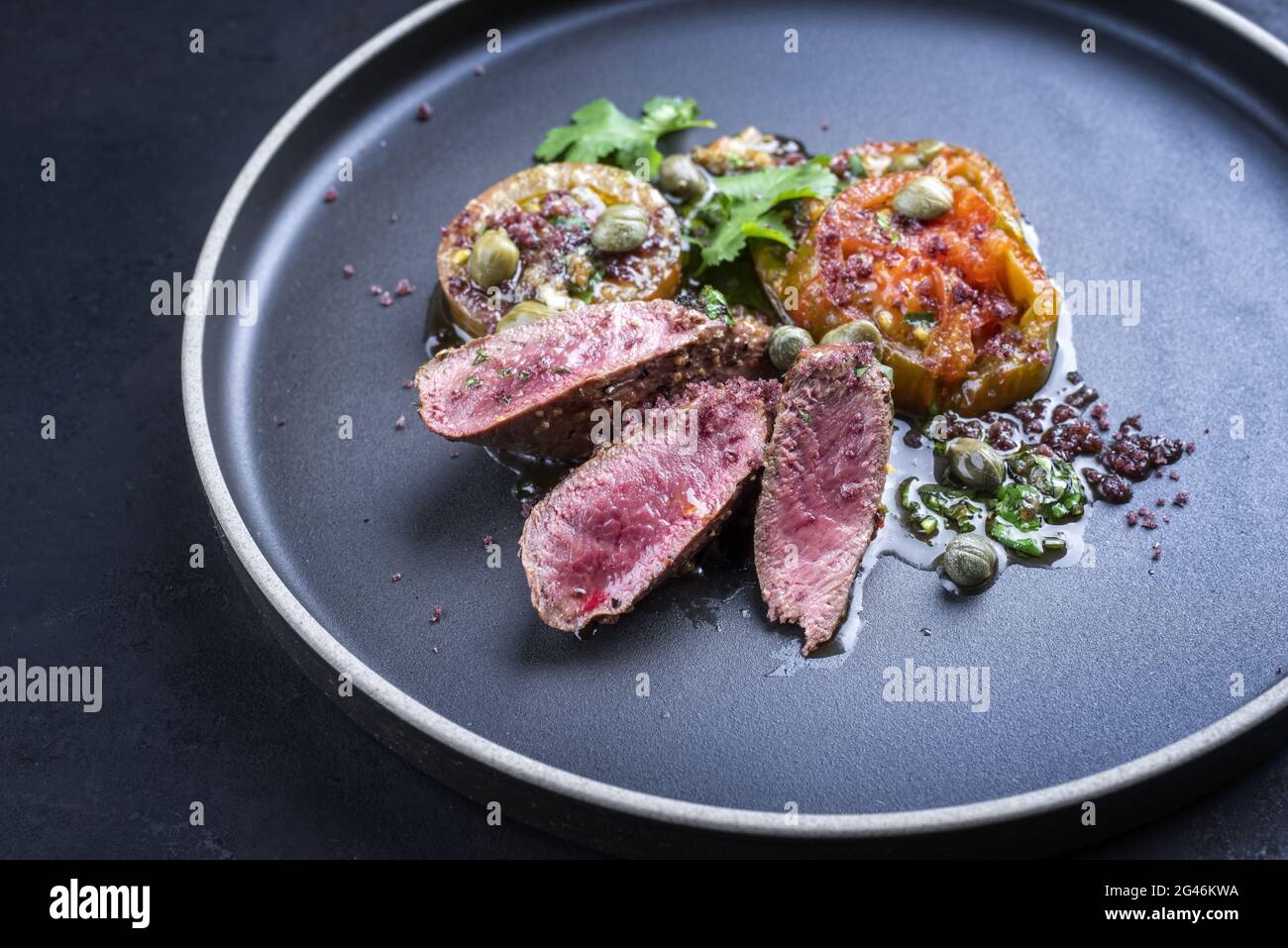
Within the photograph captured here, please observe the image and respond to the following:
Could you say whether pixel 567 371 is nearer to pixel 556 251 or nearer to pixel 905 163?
pixel 556 251

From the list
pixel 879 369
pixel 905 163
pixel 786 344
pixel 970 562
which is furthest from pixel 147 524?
pixel 905 163

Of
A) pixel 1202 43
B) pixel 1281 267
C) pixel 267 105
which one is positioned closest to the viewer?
pixel 1281 267

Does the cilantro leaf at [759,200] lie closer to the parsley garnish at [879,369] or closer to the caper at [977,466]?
the parsley garnish at [879,369]

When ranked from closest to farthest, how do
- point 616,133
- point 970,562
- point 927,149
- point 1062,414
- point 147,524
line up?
point 970,562 < point 1062,414 < point 147,524 < point 927,149 < point 616,133

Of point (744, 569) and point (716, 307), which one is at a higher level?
point (716, 307)

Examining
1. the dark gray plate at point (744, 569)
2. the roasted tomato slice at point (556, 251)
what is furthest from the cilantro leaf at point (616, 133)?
the roasted tomato slice at point (556, 251)
